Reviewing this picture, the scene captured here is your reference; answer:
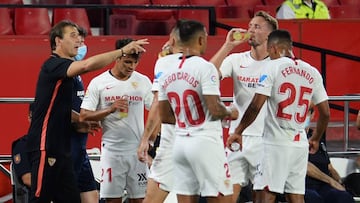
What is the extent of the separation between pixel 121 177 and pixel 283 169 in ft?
5.03

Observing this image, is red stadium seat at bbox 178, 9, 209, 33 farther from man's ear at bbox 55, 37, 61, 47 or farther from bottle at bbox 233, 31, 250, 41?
man's ear at bbox 55, 37, 61, 47

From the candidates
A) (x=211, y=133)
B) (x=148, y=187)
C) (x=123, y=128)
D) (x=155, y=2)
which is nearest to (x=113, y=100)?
(x=123, y=128)

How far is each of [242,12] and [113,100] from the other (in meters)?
6.00

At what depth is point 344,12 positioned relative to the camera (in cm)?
1720

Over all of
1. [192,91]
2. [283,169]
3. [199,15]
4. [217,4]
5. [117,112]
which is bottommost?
[283,169]

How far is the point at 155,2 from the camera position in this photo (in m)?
16.0

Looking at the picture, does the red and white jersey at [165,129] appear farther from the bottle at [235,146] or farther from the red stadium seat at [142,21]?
the red stadium seat at [142,21]

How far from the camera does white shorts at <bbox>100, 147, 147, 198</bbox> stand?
1070cm

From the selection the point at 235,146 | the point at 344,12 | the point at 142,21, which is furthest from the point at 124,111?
the point at 344,12

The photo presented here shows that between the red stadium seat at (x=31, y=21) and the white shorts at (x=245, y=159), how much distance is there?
4897mm

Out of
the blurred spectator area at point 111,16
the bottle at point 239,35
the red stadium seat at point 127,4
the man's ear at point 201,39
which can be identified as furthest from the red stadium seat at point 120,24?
the man's ear at point 201,39

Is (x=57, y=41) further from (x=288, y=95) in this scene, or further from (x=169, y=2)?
(x=169, y=2)

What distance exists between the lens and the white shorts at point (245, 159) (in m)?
10.7

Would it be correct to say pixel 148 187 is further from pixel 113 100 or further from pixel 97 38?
pixel 97 38
